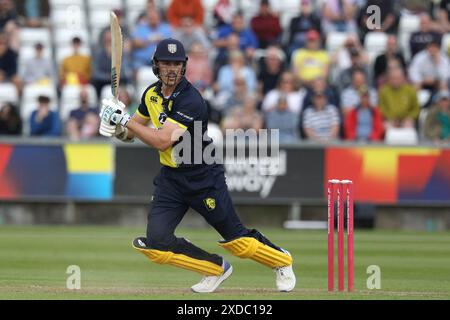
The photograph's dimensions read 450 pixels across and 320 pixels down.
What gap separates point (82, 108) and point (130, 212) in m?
1.82

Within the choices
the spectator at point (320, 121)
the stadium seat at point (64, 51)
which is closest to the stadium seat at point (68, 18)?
the stadium seat at point (64, 51)

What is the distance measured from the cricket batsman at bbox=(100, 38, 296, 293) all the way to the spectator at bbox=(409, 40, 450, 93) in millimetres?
9837

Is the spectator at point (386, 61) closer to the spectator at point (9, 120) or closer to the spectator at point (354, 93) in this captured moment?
the spectator at point (354, 93)

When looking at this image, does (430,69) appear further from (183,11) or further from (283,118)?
(183,11)

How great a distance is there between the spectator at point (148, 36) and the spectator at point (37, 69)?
1.39 m


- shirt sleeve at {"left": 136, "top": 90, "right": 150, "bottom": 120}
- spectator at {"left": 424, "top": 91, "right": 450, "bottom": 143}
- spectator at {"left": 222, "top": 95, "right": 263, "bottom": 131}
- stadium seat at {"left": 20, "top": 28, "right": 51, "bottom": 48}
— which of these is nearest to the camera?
shirt sleeve at {"left": 136, "top": 90, "right": 150, "bottom": 120}

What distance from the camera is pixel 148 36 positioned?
19000 mm

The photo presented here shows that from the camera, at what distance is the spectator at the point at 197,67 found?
18172mm

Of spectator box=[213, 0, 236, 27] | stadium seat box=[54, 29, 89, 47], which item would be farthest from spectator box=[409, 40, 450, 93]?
stadium seat box=[54, 29, 89, 47]

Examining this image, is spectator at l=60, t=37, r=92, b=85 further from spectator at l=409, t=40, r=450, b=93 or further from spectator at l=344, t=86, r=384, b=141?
spectator at l=409, t=40, r=450, b=93

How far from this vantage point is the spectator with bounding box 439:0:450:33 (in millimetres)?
19797

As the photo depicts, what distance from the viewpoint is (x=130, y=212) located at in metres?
17.4

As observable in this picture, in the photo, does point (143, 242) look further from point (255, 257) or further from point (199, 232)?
point (199, 232)
